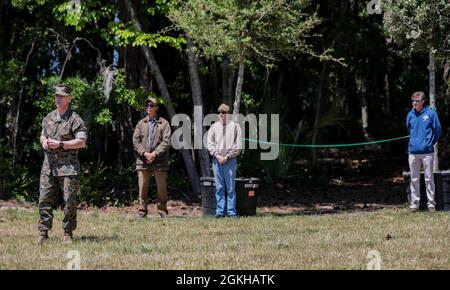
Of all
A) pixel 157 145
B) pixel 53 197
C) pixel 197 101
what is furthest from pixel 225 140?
pixel 53 197

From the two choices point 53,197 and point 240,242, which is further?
point 53,197

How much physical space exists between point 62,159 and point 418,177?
20.9ft

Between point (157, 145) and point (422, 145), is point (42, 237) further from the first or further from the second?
point (422, 145)

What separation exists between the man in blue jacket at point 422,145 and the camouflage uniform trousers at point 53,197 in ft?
20.0

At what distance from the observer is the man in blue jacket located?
12.7 metres

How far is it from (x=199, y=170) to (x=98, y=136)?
8.38 feet

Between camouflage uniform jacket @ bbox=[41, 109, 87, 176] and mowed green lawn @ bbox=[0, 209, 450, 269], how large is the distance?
0.93 m

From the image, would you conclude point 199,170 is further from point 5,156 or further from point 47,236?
point 47,236

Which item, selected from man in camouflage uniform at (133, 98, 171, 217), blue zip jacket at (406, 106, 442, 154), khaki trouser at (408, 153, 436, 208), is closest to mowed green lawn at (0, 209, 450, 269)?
khaki trouser at (408, 153, 436, 208)

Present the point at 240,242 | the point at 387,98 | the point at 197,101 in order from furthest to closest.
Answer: the point at 387,98, the point at 197,101, the point at 240,242

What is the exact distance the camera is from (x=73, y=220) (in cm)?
962

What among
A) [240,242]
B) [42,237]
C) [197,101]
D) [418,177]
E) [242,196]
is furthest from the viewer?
[197,101]

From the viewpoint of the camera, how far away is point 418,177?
508 inches

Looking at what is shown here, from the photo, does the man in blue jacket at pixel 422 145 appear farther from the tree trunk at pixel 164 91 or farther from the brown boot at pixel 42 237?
the brown boot at pixel 42 237
